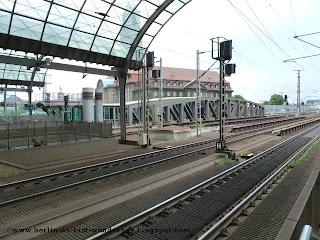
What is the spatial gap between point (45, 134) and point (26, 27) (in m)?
6.19

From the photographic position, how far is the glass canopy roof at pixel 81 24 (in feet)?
44.9

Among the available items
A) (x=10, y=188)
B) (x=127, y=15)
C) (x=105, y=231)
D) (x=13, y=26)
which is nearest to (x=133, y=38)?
(x=127, y=15)

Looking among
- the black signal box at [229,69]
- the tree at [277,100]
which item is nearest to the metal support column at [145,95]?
the black signal box at [229,69]

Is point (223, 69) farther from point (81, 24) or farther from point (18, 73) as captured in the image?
point (18, 73)

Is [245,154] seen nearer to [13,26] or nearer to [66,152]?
[66,152]

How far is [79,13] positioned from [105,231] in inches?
553

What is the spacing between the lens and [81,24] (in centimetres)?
1603

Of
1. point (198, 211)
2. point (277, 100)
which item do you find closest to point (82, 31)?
point (198, 211)

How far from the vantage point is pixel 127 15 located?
17469mm

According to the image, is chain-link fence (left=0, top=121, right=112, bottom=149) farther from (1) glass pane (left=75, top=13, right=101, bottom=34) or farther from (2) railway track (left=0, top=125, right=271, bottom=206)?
(1) glass pane (left=75, top=13, right=101, bottom=34)

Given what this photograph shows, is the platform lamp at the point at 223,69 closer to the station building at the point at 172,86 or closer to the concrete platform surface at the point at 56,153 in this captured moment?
the concrete platform surface at the point at 56,153

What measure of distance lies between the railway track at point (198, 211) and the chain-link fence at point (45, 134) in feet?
30.5

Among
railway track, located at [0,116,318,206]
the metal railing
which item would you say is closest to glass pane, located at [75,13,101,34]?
railway track, located at [0,116,318,206]

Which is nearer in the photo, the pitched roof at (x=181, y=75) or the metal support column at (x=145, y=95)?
the metal support column at (x=145, y=95)
